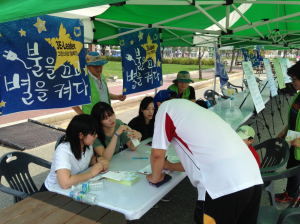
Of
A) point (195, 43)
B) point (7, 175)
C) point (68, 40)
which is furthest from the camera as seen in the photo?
point (195, 43)

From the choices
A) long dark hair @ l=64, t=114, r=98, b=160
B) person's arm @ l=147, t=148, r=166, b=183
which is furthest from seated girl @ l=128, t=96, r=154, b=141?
person's arm @ l=147, t=148, r=166, b=183

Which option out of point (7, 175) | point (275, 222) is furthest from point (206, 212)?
point (7, 175)

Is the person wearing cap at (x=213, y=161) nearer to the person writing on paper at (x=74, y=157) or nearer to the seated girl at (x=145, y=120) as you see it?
the person writing on paper at (x=74, y=157)

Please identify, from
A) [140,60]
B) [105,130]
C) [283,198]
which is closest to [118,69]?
[140,60]

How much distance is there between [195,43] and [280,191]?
13.3ft

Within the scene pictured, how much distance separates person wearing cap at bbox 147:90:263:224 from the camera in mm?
1308

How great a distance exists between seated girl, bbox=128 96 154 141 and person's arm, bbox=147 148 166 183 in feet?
4.24

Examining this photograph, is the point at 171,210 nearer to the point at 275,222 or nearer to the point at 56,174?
the point at 275,222

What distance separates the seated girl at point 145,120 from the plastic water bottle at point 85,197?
1517 millimetres

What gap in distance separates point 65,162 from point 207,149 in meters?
1.08

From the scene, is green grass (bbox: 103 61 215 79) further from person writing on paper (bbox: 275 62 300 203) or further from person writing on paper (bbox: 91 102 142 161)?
person writing on paper (bbox: 275 62 300 203)

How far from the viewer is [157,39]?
4.30 meters

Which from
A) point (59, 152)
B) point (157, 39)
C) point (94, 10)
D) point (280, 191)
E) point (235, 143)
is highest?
point (94, 10)

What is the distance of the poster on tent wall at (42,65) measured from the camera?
2.21 metres
